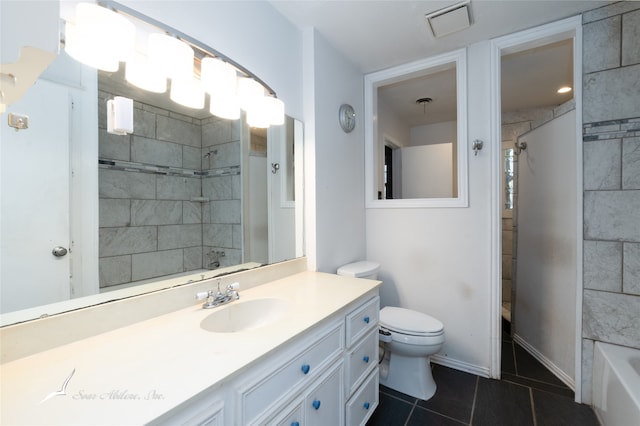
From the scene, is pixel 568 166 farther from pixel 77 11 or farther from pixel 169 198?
pixel 77 11

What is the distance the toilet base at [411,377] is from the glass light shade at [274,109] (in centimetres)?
170

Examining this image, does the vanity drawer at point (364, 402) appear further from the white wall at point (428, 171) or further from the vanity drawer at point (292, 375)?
the white wall at point (428, 171)

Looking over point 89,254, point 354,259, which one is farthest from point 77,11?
point 354,259

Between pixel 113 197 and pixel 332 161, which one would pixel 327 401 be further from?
pixel 332 161

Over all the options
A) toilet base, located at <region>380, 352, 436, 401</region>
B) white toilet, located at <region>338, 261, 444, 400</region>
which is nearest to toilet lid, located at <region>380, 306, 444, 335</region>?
white toilet, located at <region>338, 261, 444, 400</region>

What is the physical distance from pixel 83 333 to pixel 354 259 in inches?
67.7

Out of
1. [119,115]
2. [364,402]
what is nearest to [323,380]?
[364,402]

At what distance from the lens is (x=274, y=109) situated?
156 cm

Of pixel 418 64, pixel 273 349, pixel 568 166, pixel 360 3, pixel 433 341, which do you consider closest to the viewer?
pixel 273 349

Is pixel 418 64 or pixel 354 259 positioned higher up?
pixel 418 64

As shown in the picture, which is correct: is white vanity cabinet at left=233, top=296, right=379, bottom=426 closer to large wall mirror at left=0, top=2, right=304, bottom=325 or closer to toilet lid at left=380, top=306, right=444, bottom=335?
toilet lid at left=380, top=306, right=444, bottom=335

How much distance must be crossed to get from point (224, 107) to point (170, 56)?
288mm

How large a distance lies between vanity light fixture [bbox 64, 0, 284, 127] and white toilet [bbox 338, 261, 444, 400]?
50.5 inches

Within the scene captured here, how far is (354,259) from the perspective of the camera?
2.25 metres
